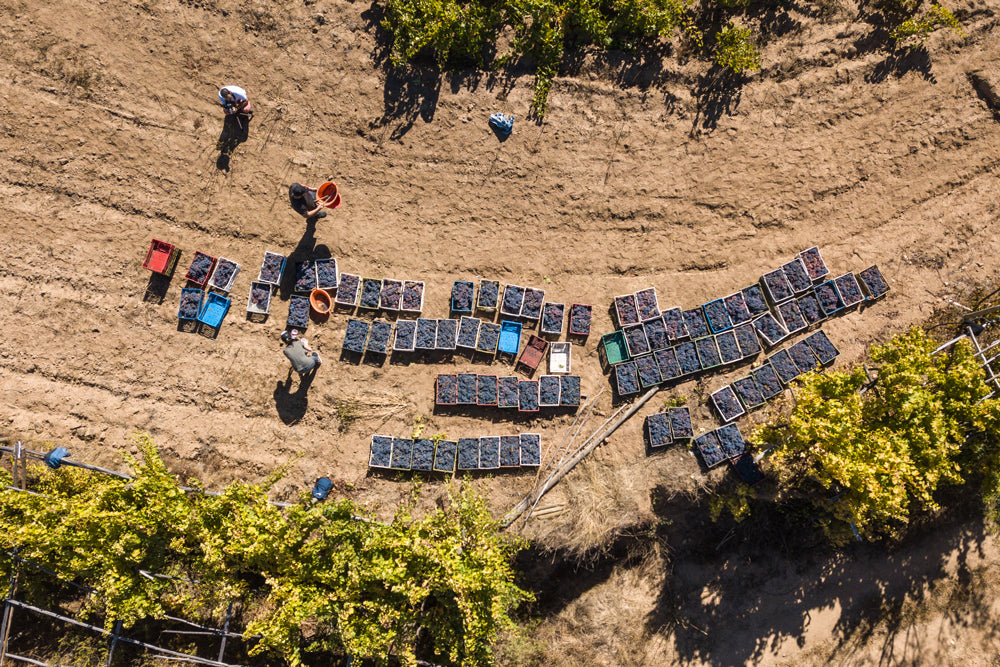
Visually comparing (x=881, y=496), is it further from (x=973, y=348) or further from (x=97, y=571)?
(x=97, y=571)

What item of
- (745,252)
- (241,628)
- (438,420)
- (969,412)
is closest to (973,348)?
(969,412)

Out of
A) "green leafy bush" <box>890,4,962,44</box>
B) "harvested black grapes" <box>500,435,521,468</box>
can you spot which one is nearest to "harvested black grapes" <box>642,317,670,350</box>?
"harvested black grapes" <box>500,435,521,468</box>

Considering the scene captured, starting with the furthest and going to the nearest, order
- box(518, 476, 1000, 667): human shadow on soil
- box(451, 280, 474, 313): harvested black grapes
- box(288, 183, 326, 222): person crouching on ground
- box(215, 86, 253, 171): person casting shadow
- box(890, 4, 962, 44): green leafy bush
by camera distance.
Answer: box(518, 476, 1000, 667): human shadow on soil < box(451, 280, 474, 313): harvested black grapes < box(215, 86, 253, 171): person casting shadow < box(890, 4, 962, 44): green leafy bush < box(288, 183, 326, 222): person crouching on ground

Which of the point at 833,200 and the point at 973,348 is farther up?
the point at 833,200

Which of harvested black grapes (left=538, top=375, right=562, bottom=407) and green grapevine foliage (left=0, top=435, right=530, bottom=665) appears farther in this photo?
harvested black grapes (left=538, top=375, right=562, bottom=407)

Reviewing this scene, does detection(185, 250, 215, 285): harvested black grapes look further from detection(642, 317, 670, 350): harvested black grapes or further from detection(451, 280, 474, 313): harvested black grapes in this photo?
detection(642, 317, 670, 350): harvested black grapes

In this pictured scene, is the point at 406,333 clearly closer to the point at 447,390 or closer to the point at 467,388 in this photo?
the point at 447,390
